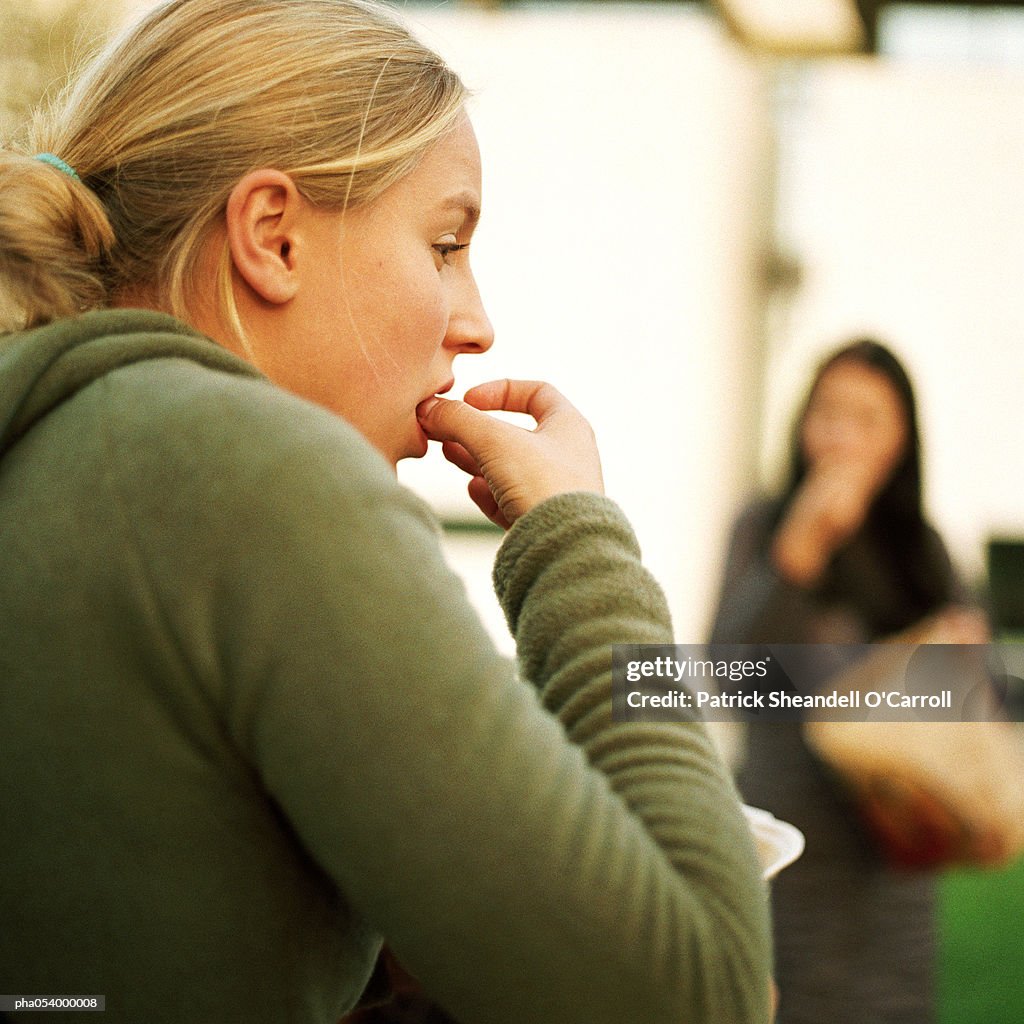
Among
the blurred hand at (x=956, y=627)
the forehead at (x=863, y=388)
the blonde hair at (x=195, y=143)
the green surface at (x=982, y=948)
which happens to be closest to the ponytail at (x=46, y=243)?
the blonde hair at (x=195, y=143)

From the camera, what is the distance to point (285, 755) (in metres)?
0.64

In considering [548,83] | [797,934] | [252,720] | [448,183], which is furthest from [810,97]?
[252,720]

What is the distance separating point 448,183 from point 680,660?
17.6 inches

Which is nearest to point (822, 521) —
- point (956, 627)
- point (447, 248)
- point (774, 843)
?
point (956, 627)

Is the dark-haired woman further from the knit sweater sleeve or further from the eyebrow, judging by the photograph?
the knit sweater sleeve

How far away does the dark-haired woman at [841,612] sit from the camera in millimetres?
2254

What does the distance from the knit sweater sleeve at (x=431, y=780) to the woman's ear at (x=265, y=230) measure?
253 mm

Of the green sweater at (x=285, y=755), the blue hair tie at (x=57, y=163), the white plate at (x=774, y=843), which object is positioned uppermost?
the blue hair tie at (x=57, y=163)

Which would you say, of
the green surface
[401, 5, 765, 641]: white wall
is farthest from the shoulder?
[401, 5, 765, 641]: white wall

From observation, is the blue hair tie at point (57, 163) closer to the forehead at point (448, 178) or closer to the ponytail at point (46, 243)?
the ponytail at point (46, 243)

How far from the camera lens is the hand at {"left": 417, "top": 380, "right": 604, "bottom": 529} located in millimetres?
903

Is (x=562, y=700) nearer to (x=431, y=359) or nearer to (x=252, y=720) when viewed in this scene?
(x=252, y=720)

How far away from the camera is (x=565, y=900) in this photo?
639 millimetres

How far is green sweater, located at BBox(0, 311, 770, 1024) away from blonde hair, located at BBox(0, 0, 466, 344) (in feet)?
0.56
